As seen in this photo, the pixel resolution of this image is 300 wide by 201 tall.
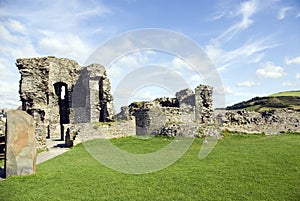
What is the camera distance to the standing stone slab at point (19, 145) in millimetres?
7859

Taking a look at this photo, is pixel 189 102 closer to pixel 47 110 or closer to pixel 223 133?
pixel 223 133

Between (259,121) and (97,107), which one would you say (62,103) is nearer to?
(97,107)

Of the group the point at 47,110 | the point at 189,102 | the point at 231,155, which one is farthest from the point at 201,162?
the point at 47,110

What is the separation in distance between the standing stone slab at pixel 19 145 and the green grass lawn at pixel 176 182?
0.37 meters

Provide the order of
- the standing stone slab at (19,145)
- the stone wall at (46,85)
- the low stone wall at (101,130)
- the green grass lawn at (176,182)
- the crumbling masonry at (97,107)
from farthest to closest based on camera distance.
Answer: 1. the stone wall at (46,85)
2. the crumbling masonry at (97,107)
3. the low stone wall at (101,130)
4. the standing stone slab at (19,145)
5. the green grass lawn at (176,182)

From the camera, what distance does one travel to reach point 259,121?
22.2m

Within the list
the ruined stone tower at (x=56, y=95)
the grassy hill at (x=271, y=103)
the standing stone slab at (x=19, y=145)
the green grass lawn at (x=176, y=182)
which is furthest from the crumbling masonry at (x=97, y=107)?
the grassy hill at (x=271, y=103)

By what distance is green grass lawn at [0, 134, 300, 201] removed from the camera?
5.96 meters

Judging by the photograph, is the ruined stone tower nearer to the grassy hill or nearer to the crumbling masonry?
the crumbling masonry

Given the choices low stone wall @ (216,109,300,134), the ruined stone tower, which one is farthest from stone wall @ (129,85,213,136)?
the ruined stone tower

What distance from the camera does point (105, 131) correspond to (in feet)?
56.0

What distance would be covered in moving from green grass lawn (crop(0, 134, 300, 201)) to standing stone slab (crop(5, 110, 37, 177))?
371mm

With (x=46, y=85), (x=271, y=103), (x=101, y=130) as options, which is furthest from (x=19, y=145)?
(x=271, y=103)

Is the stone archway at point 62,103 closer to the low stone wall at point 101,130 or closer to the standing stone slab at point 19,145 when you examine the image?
the low stone wall at point 101,130
